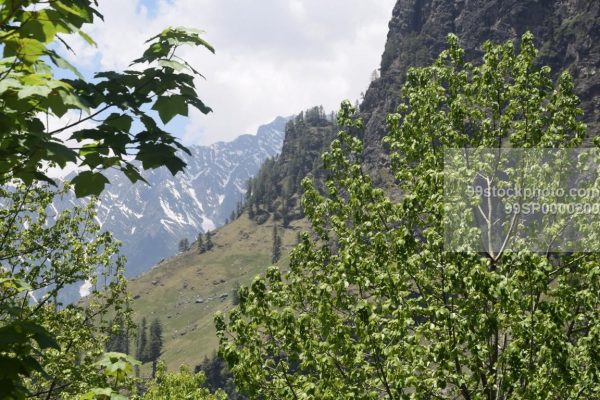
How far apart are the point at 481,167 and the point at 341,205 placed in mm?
4670

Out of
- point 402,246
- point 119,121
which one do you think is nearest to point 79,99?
point 119,121

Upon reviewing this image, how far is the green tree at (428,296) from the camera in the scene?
10.6 meters

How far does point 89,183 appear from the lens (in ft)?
16.9

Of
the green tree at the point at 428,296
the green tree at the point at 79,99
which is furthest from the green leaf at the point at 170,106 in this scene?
the green tree at the point at 428,296

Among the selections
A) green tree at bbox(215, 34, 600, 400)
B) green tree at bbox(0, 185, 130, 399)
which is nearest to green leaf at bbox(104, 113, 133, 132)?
green tree at bbox(215, 34, 600, 400)

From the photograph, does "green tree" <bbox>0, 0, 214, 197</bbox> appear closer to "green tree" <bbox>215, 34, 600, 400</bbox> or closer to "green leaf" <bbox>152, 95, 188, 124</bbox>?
"green leaf" <bbox>152, 95, 188, 124</bbox>

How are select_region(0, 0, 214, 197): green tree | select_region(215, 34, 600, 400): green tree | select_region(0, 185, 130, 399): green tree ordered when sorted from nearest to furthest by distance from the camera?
select_region(0, 0, 214, 197): green tree, select_region(215, 34, 600, 400): green tree, select_region(0, 185, 130, 399): green tree

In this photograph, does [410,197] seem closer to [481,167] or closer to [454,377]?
[481,167]

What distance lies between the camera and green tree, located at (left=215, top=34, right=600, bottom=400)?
34.9 ft

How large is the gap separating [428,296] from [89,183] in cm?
1008

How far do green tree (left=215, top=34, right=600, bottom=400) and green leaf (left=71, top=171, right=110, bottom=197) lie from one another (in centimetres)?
659

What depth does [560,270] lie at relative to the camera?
13.6 m

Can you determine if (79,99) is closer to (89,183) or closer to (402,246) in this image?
(89,183)

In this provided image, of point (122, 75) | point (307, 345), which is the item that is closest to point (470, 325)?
point (307, 345)
